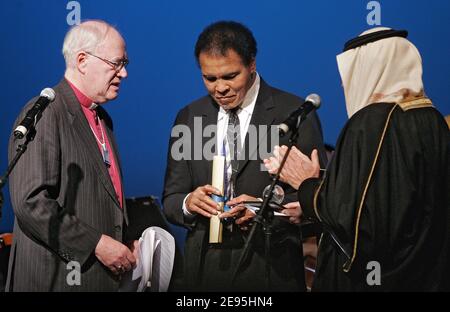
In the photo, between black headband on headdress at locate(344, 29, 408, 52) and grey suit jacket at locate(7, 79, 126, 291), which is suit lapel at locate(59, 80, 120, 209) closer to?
grey suit jacket at locate(7, 79, 126, 291)

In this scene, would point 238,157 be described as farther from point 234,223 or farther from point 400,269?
point 400,269

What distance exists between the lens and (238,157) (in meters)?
3.37

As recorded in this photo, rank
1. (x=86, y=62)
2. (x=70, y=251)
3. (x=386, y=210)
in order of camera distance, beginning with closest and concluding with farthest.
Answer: (x=386, y=210) → (x=70, y=251) → (x=86, y=62)

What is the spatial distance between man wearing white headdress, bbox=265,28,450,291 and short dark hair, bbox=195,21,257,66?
66cm

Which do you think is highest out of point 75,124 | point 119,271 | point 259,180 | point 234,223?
point 75,124

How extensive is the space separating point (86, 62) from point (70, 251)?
0.91m

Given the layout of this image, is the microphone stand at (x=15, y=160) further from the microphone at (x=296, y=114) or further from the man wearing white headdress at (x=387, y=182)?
the man wearing white headdress at (x=387, y=182)

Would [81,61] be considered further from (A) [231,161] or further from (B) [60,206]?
(A) [231,161]

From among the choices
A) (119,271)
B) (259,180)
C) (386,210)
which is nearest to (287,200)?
(259,180)

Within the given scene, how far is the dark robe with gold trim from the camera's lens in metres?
2.70

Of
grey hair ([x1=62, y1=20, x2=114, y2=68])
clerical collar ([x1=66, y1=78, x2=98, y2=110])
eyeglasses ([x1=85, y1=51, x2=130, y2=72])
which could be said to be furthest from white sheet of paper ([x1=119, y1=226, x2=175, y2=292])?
grey hair ([x1=62, y1=20, x2=114, y2=68])

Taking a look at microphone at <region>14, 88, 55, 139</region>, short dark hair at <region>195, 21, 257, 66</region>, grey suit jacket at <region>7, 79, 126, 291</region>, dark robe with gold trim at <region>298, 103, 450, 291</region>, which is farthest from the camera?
short dark hair at <region>195, 21, 257, 66</region>

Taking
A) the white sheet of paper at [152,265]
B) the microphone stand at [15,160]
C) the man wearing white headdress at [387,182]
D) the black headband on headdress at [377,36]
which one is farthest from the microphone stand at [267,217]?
the microphone stand at [15,160]

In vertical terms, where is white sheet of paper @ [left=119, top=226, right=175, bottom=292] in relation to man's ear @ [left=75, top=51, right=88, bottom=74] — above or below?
below
